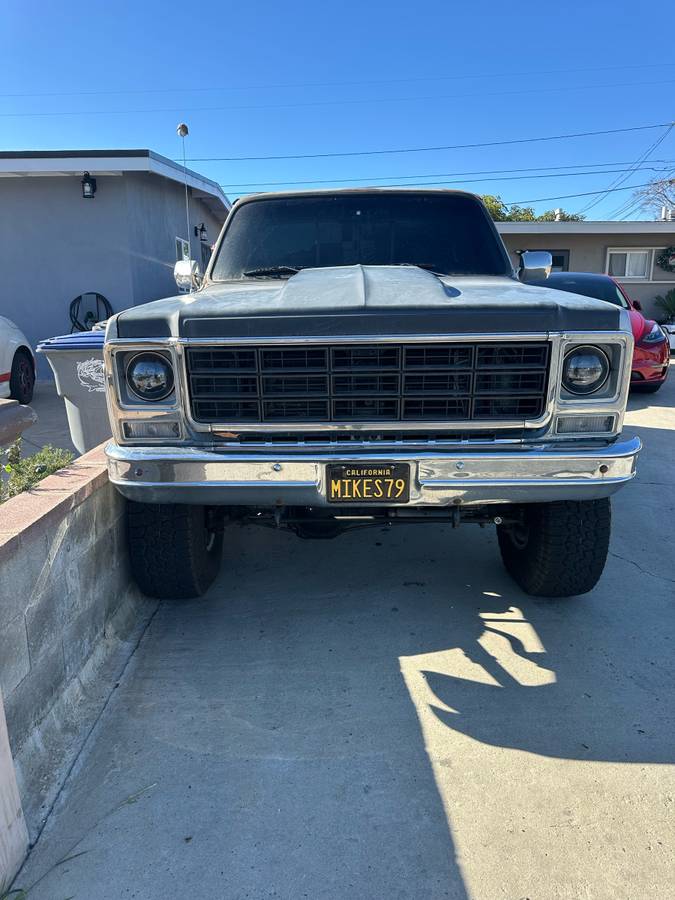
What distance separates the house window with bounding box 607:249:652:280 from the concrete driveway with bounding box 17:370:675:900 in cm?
1726

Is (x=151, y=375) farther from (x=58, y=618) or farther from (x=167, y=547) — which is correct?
(x=58, y=618)

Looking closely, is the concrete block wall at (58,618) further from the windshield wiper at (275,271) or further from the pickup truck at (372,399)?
the windshield wiper at (275,271)

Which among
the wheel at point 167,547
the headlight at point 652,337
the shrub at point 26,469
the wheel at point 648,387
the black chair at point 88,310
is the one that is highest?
the black chair at point 88,310

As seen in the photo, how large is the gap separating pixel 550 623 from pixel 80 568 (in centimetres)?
228

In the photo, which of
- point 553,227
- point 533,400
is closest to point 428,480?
point 533,400

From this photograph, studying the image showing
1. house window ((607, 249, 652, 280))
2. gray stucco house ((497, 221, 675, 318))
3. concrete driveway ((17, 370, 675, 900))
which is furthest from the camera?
house window ((607, 249, 652, 280))

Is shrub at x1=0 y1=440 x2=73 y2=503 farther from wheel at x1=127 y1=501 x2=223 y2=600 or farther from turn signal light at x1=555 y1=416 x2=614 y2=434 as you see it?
turn signal light at x1=555 y1=416 x2=614 y2=434

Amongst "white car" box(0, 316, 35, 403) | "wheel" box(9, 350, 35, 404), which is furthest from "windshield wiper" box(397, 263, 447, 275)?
"wheel" box(9, 350, 35, 404)

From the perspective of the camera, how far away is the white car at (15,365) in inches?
316

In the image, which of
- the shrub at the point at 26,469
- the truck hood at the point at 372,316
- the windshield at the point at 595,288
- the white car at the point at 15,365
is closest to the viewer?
the truck hood at the point at 372,316

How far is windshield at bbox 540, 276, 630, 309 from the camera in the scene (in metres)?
9.09

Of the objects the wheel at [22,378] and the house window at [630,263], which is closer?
the wheel at [22,378]

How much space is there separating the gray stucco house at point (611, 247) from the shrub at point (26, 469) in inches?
638

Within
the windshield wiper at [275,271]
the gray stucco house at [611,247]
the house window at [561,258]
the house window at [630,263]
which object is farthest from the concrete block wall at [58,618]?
the house window at [630,263]
